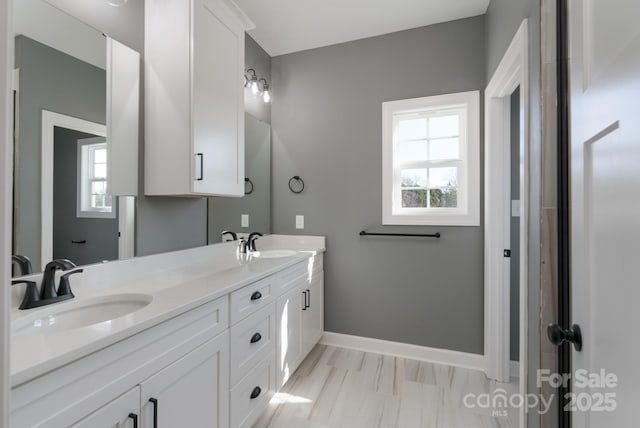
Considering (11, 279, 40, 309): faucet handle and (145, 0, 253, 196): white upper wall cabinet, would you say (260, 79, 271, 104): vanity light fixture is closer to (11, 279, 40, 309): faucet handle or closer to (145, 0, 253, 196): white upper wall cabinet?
(145, 0, 253, 196): white upper wall cabinet

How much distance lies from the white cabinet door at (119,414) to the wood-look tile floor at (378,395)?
103cm

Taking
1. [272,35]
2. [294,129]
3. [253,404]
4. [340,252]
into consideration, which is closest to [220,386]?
[253,404]

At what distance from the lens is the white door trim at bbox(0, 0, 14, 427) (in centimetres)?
43

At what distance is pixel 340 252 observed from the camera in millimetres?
2695

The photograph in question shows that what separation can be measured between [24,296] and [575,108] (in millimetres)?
1922

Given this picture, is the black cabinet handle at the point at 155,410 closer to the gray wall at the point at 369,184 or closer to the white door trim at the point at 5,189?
the white door trim at the point at 5,189

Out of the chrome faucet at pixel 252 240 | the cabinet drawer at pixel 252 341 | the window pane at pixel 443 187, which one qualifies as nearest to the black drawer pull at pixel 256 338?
the cabinet drawer at pixel 252 341

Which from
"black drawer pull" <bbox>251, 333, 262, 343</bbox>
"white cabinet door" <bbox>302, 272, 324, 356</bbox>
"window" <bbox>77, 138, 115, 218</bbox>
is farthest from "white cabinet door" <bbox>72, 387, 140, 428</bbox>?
"white cabinet door" <bbox>302, 272, 324, 356</bbox>

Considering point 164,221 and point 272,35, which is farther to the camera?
point 272,35

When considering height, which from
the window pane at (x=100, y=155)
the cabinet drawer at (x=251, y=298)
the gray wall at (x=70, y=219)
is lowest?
the cabinet drawer at (x=251, y=298)

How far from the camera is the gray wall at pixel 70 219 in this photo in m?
1.23

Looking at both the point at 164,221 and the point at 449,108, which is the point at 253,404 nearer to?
the point at 164,221

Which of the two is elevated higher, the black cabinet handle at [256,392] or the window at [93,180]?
the window at [93,180]

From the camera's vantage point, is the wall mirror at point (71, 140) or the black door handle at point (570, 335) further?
the wall mirror at point (71, 140)
